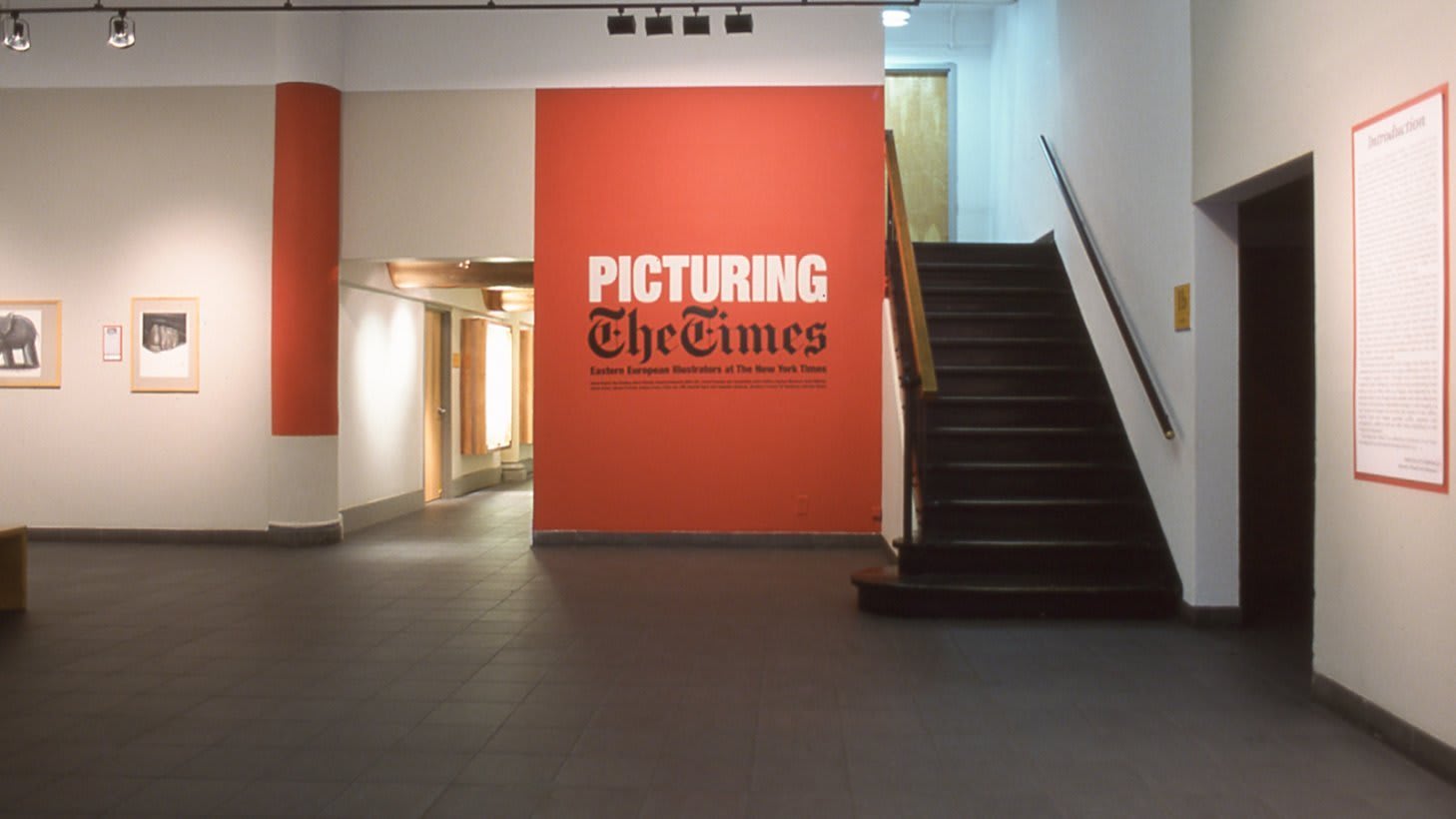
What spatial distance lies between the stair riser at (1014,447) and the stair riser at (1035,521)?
54cm

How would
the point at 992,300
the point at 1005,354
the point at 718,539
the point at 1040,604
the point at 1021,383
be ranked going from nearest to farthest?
the point at 1040,604 → the point at 1021,383 → the point at 1005,354 → the point at 992,300 → the point at 718,539

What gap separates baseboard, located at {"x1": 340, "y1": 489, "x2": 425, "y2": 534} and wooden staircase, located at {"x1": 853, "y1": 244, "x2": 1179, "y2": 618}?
4.96 metres

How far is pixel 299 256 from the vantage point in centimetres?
802

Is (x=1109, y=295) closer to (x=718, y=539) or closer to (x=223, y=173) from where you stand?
(x=718, y=539)

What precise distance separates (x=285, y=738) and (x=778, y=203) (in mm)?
5568

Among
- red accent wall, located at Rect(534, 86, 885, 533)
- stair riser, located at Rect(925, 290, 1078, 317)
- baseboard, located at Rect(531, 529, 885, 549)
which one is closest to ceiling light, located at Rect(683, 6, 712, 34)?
red accent wall, located at Rect(534, 86, 885, 533)

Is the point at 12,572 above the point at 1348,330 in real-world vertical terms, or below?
below

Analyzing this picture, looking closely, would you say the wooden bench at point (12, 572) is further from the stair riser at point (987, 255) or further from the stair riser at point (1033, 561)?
the stair riser at point (987, 255)

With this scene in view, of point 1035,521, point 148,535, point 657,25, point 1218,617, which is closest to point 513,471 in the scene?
point 148,535

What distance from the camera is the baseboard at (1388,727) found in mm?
3268

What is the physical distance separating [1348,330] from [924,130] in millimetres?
7543

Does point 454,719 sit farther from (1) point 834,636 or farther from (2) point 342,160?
(2) point 342,160

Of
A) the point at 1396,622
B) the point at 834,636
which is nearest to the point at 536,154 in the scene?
the point at 834,636

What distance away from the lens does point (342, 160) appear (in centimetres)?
827
